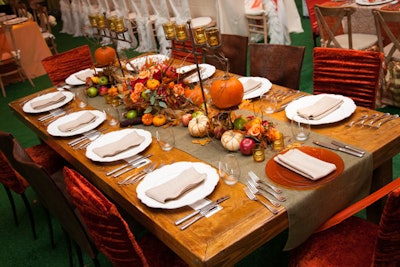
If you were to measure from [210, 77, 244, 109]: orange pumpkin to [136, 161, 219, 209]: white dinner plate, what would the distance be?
0.36 metres

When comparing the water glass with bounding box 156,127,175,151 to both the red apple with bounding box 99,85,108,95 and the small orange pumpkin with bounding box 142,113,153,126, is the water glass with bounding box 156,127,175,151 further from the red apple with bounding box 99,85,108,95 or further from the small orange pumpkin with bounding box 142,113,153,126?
the red apple with bounding box 99,85,108,95

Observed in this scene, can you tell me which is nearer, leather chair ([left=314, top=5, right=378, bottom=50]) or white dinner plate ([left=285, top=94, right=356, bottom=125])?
white dinner plate ([left=285, top=94, right=356, bottom=125])

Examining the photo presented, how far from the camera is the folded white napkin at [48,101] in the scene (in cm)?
279

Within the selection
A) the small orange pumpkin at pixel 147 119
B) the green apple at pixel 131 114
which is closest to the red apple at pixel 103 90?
the green apple at pixel 131 114

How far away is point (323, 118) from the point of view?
6.39 feet

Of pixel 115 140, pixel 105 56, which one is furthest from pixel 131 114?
pixel 105 56

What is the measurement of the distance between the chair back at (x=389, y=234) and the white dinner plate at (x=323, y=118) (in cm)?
70

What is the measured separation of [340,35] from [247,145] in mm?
2684

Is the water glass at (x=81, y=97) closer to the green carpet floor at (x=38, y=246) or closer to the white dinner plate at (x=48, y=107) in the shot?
the white dinner plate at (x=48, y=107)

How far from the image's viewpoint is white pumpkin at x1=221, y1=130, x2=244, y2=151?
Answer: 6.00ft

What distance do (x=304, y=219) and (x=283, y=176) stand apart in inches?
6.9

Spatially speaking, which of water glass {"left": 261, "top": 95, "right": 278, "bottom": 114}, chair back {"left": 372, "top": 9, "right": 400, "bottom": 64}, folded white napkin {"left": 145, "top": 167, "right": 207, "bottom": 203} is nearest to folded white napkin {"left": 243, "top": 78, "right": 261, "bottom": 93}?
water glass {"left": 261, "top": 95, "right": 278, "bottom": 114}

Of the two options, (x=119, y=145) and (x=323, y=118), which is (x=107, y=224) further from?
(x=323, y=118)

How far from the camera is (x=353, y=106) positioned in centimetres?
197
